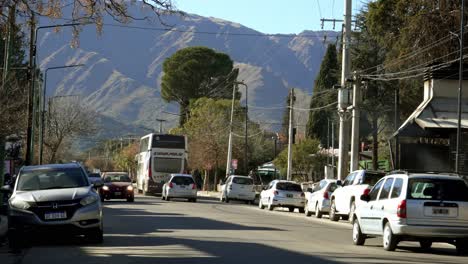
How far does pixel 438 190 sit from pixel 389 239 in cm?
141

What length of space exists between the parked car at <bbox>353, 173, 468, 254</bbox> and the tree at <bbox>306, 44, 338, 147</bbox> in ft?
190

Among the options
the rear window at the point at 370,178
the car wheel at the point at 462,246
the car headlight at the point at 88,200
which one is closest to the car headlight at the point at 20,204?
the car headlight at the point at 88,200

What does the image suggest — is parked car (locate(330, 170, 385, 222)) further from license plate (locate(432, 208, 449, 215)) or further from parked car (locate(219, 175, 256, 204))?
parked car (locate(219, 175, 256, 204))

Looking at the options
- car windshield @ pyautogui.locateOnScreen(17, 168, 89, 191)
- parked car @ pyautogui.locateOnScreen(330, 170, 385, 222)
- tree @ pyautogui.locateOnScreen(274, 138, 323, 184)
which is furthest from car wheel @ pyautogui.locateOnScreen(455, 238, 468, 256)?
tree @ pyautogui.locateOnScreen(274, 138, 323, 184)

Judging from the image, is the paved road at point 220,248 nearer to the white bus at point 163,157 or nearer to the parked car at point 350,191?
the parked car at point 350,191

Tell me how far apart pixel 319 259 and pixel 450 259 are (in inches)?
113

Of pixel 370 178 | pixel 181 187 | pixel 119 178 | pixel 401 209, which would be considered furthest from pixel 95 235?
pixel 181 187

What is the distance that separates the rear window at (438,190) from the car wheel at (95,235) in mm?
6462

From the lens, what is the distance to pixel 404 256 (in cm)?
1633

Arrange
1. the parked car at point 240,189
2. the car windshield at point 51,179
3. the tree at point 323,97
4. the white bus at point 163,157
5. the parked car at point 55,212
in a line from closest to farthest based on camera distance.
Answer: the parked car at point 55,212, the car windshield at point 51,179, the parked car at point 240,189, the white bus at point 163,157, the tree at point 323,97

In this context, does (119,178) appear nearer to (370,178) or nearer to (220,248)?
(370,178)

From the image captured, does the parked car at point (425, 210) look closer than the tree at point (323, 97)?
Yes

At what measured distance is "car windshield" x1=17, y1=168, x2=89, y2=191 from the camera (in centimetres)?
1858

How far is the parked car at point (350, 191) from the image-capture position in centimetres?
2828
